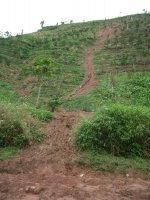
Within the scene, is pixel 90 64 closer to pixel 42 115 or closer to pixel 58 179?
pixel 42 115

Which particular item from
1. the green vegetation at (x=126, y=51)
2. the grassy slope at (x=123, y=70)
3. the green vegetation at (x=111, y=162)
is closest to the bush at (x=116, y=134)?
the green vegetation at (x=111, y=162)

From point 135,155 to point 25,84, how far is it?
1681 cm

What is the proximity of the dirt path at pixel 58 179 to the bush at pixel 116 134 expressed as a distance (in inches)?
22.2

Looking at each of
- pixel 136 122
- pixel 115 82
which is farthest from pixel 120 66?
pixel 136 122

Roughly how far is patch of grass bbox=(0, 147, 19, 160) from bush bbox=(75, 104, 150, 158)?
1.81 metres

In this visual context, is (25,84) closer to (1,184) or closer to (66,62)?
(66,62)

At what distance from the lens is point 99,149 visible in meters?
10.6

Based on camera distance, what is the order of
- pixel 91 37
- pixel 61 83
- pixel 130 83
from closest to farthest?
1. pixel 130 83
2. pixel 61 83
3. pixel 91 37

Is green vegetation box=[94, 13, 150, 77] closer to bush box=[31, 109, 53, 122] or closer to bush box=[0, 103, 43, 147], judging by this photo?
bush box=[31, 109, 53, 122]

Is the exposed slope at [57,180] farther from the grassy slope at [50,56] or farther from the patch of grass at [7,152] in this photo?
the grassy slope at [50,56]

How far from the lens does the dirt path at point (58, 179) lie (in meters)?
8.09

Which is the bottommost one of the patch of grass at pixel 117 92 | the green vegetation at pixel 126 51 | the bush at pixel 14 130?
the bush at pixel 14 130

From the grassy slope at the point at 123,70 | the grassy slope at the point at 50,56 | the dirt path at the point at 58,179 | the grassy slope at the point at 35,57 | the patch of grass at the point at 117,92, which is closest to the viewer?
the dirt path at the point at 58,179

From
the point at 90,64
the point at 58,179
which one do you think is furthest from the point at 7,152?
the point at 90,64
